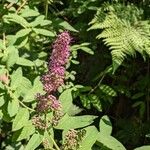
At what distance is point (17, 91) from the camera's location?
1734 millimetres

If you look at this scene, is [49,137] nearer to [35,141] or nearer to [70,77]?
[35,141]

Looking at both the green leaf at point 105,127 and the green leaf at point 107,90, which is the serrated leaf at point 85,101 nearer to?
the green leaf at point 107,90

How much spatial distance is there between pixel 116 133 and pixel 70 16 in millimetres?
715

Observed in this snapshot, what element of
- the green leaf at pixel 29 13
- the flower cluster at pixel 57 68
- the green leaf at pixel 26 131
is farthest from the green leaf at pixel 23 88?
the green leaf at pixel 29 13

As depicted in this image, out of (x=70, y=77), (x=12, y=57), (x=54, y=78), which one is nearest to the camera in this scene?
(x=54, y=78)

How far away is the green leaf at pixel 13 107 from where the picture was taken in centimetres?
163

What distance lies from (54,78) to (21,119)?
0.82 feet

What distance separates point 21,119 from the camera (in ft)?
5.36

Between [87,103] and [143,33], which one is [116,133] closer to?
[87,103]

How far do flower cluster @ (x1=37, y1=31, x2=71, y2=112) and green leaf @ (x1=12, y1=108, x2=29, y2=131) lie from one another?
0.41 ft

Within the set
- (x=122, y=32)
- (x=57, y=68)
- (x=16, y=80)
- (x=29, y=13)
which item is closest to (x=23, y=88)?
(x=16, y=80)

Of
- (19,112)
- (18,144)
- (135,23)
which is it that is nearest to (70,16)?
(135,23)

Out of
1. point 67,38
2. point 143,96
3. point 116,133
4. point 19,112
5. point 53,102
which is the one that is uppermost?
point 67,38

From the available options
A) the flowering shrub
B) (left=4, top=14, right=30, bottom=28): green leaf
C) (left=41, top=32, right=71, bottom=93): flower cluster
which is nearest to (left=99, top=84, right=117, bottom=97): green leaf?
the flowering shrub
